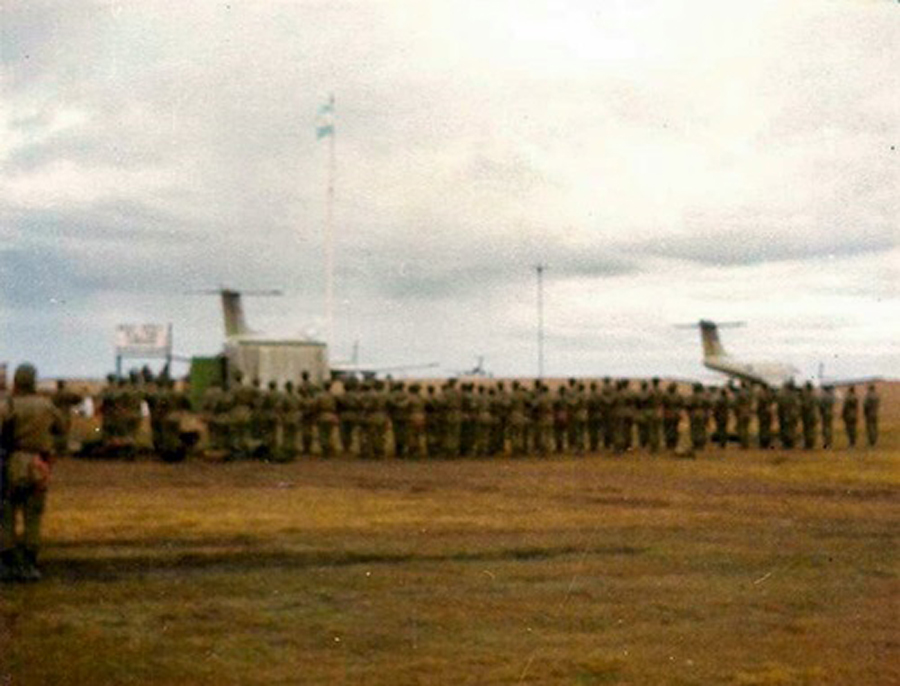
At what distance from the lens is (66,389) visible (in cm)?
2250

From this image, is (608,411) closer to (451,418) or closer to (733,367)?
(451,418)

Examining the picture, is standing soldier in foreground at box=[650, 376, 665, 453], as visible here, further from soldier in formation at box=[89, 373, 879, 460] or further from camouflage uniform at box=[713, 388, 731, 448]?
camouflage uniform at box=[713, 388, 731, 448]

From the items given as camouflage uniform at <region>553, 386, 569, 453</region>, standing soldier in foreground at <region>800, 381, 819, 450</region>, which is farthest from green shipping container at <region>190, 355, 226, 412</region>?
standing soldier in foreground at <region>800, 381, 819, 450</region>

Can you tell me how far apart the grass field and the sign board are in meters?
14.2

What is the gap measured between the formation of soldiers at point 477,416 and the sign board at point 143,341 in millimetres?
7124

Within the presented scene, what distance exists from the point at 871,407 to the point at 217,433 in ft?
52.0

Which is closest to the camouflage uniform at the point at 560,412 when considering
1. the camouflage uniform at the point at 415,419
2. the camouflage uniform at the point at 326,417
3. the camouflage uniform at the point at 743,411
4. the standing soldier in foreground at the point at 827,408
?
the camouflage uniform at the point at 415,419

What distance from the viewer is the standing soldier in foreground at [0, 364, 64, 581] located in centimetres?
1034

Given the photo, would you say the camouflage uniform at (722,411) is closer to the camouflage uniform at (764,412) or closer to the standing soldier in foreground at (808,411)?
the camouflage uniform at (764,412)

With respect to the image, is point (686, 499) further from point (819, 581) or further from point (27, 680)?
point (27, 680)

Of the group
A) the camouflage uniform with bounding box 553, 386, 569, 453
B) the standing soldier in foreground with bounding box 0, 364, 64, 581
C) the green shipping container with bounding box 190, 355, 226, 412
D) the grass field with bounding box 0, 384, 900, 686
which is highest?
the green shipping container with bounding box 190, 355, 226, 412

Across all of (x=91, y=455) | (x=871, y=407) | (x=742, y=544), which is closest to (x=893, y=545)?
(x=742, y=544)

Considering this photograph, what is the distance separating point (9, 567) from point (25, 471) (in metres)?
0.97

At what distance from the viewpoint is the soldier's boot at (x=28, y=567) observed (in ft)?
34.7
